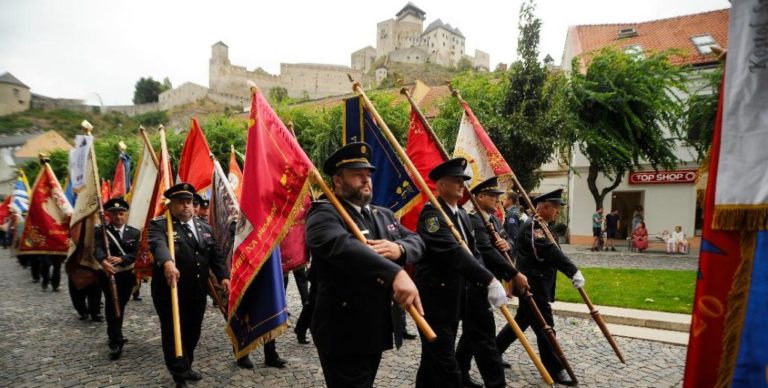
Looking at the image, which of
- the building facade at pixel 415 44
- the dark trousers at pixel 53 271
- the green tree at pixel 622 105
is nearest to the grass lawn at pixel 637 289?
the green tree at pixel 622 105

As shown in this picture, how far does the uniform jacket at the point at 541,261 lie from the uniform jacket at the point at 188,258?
12.1ft

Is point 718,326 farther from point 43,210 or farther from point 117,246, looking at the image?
point 43,210

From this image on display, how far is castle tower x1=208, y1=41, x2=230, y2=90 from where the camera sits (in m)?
84.6

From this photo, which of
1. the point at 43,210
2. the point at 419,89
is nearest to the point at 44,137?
the point at 419,89

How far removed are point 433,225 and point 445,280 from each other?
1.72ft

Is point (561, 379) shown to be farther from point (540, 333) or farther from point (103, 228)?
point (103, 228)

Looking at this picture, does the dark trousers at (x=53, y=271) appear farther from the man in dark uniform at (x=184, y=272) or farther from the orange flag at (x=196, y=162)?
the man in dark uniform at (x=184, y=272)

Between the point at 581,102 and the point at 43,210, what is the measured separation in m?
18.1

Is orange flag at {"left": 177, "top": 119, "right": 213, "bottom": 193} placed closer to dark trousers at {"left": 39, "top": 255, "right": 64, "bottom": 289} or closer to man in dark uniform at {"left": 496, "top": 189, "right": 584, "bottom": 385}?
man in dark uniform at {"left": 496, "top": 189, "right": 584, "bottom": 385}

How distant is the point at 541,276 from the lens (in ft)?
15.8

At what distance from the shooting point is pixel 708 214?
2021mm

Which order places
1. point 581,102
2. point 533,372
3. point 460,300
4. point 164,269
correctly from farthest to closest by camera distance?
point 581,102
point 533,372
point 164,269
point 460,300

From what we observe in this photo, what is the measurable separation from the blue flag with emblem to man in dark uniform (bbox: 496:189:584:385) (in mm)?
1485

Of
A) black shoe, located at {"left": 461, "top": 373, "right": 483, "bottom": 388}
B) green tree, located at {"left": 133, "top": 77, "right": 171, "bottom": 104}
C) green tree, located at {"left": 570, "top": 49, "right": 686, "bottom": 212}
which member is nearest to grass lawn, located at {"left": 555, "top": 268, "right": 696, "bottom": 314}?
black shoe, located at {"left": 461, "top": 373, "right": 483, "bottom": 388}
